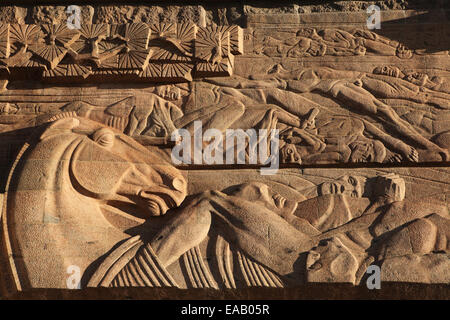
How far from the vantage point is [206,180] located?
611 cm

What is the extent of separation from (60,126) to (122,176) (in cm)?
79

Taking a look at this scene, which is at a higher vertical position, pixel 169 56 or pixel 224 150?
pixel 169 56

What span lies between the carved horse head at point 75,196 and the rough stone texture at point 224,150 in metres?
0.01

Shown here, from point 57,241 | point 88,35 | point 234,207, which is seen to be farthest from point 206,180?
point 88,35

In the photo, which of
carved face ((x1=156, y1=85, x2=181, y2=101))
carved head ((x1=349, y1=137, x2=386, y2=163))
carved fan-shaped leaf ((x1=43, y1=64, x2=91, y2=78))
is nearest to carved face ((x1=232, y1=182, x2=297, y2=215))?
carved head ((x1=349, y1=137, x2=386, y2=163))

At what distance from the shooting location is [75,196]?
231 inches

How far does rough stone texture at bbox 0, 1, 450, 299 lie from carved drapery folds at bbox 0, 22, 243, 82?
15 millimetres

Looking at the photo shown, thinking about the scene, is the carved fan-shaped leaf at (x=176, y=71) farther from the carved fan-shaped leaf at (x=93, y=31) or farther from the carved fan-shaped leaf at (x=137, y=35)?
the carved fan-shaped leaf at (x=93, y=31)

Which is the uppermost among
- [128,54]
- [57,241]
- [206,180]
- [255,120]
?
[128,54]

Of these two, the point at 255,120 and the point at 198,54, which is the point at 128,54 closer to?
the point at 198,54

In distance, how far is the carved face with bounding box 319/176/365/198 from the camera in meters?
5.96

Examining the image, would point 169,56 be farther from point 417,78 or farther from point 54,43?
point 417,78

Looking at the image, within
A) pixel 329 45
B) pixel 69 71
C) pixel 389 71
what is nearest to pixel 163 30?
pixel 69 71

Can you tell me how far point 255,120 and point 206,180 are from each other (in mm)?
790
